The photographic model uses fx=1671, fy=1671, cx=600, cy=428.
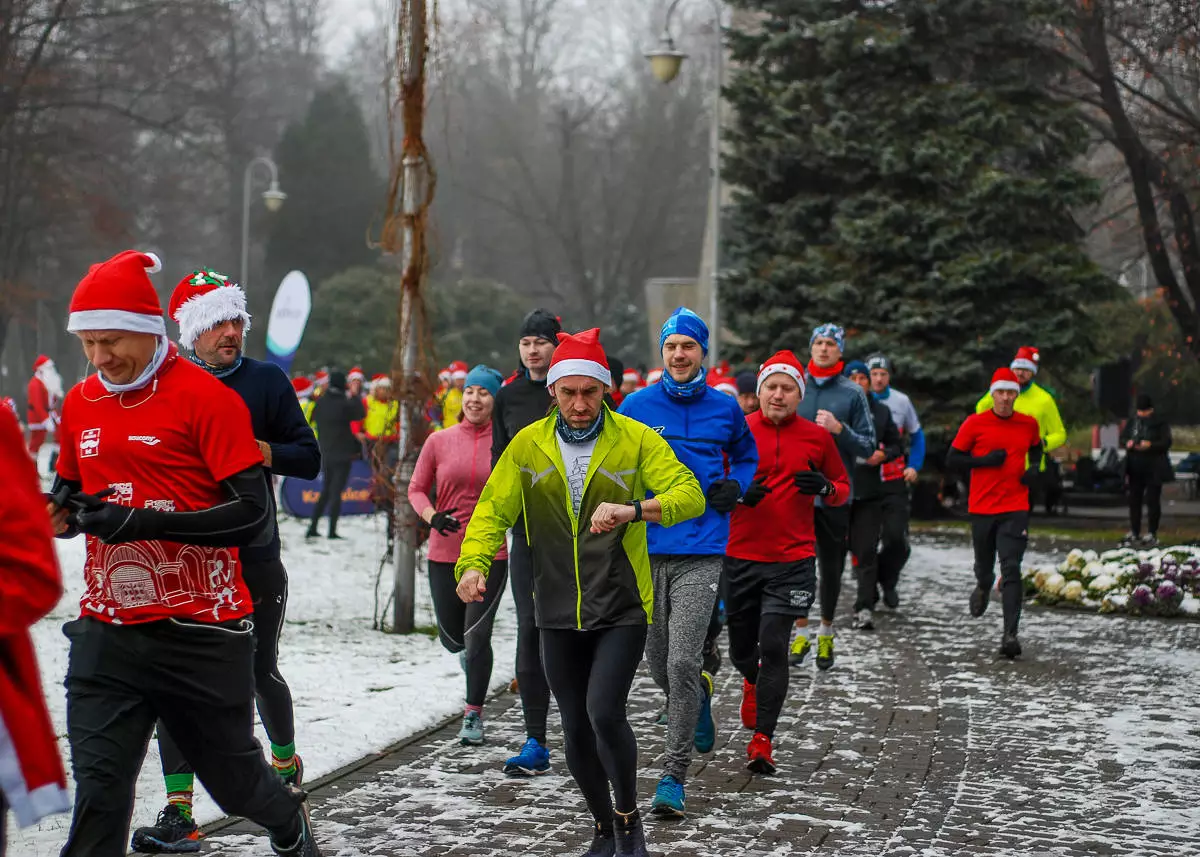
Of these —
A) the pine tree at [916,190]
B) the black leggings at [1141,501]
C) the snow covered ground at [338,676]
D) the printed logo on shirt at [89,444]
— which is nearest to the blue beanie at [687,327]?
the snow covered ground at [338,676]

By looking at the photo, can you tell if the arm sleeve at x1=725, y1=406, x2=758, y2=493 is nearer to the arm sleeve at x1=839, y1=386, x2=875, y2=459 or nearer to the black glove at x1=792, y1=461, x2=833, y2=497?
the black glove at x1=792, y1=461, x2=833, y2=497

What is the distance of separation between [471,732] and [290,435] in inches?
107

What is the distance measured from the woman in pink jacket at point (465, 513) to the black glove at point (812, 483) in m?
1.57

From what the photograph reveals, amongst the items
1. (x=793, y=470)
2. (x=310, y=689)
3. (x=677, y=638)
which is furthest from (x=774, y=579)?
(x=310, y=689)

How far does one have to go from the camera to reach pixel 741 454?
24.3 feet

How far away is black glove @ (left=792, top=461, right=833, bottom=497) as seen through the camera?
27.0ft

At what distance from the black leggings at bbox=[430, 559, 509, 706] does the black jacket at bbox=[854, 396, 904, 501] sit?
4.63 meters

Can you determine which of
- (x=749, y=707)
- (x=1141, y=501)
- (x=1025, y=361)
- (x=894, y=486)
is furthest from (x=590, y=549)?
(x=1141, y=501)

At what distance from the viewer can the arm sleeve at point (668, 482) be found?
5977 mm

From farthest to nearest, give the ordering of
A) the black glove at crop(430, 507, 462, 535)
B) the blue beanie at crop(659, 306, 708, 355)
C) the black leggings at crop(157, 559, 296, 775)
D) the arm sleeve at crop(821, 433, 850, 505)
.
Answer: the arm sleeve at crop(821, 433, 850, 505) < the black glove at crop(430, 507, 462, 535) < the blue beanie at crop(659, 306, 708, 355) < the black leggings at crop(157, 559, 296, 775)

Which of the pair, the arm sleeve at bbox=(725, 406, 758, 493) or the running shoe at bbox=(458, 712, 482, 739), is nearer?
the arm sleeve at bbox=(725, 406, 758, 493)

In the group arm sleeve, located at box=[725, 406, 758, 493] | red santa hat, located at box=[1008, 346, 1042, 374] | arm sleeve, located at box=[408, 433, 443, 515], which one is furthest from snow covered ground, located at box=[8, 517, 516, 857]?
red santa hat, located at box=[1008, 346, 1042, 374]

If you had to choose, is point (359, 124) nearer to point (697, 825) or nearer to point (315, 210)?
point (315, 210)

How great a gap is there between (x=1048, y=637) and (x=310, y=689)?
6100mm
